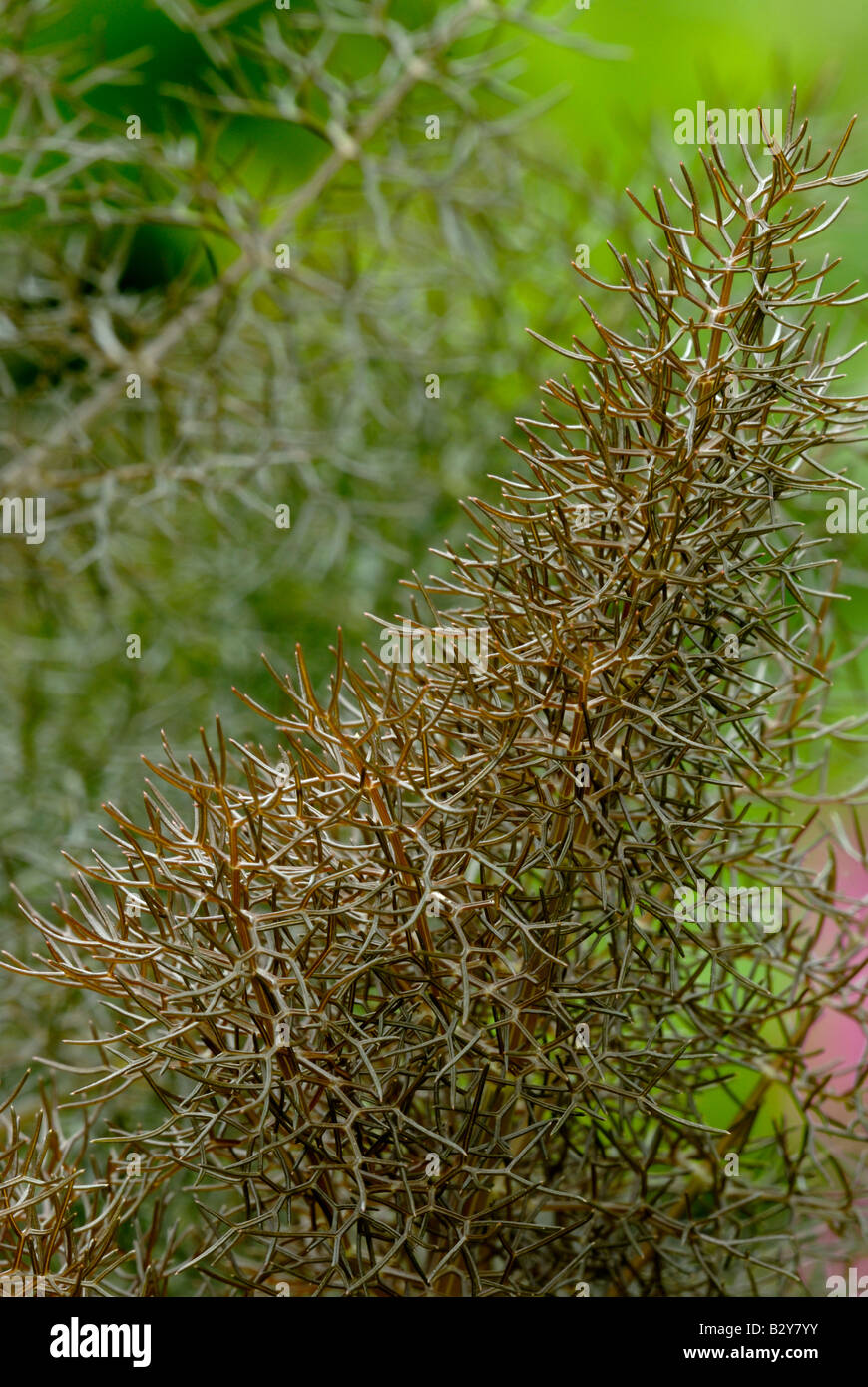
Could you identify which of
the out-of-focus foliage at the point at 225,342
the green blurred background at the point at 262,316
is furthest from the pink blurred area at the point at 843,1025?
the out-of-focus foliage at the point at 225,342

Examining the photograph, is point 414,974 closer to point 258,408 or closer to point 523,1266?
point 523,1266

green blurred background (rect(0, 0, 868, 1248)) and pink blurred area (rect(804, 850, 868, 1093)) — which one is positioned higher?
green blurred background (rect(0, 0, 868, 1248))

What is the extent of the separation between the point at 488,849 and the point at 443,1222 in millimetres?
66

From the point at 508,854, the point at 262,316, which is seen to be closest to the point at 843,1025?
the point at 508,854

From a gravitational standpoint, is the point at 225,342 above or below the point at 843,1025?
above

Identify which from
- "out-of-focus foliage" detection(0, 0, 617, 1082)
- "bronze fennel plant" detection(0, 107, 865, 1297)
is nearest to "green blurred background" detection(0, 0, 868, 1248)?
"out-of-focus foliage" detection(0, 0, 617, 1082)

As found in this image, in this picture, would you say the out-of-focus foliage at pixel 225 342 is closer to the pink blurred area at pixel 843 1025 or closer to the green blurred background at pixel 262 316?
the green blurred background at pixel 262 316

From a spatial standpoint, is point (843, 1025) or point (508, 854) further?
point (843, 1025)

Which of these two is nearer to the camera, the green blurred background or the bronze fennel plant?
the bronze fennel plant

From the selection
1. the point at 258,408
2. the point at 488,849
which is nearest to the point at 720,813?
the point at 488,849

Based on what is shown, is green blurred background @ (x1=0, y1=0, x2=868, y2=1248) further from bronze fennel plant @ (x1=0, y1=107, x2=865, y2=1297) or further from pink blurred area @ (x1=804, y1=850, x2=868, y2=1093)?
bronze fennel plant @ (x1=0, y1=107, x2=865, y2=1297)

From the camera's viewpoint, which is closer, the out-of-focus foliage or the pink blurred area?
the pink blurred area

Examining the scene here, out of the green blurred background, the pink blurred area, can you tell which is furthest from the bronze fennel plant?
the green blurred background

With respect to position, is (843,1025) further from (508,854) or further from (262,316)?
(262,316)
